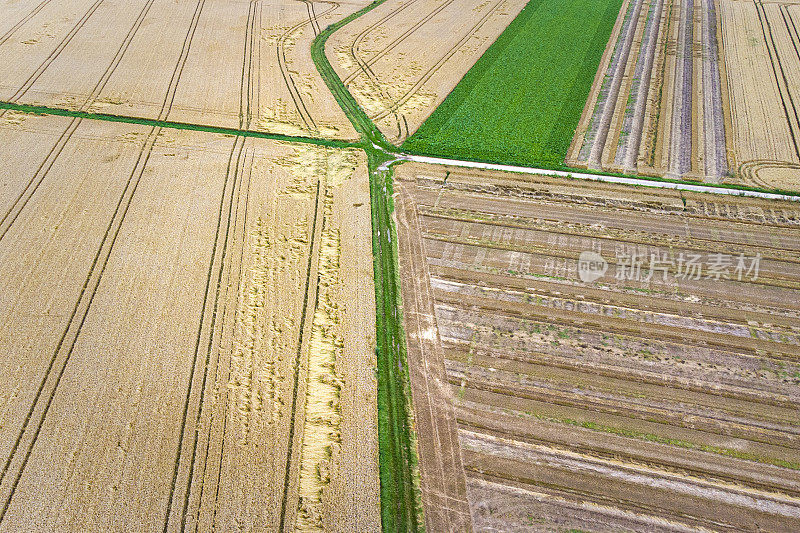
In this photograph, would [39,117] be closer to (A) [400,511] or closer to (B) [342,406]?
(B) [342,406]

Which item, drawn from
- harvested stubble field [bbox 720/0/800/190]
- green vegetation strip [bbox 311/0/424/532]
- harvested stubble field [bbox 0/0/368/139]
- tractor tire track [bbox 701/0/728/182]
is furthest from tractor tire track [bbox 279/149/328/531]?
harvested stubble field [bbox 720/0/800/190]

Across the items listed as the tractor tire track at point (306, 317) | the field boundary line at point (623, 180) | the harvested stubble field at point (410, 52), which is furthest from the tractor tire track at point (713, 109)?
the tractor tire track at point (306, 317)

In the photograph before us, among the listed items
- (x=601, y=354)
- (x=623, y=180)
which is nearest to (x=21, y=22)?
(x=623, y=180)

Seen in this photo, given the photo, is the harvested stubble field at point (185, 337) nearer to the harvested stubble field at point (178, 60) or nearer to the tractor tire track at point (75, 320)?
the tractor tire track at point (75, 320)

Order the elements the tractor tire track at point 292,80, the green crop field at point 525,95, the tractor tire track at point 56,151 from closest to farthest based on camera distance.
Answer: the tractor tire track at point 56,151, the green crop field at point 525,95, the tractor tire track at point 292,80

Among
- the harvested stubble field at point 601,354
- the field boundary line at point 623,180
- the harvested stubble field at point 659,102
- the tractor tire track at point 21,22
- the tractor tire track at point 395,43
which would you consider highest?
the tractor tire track at point 21,22

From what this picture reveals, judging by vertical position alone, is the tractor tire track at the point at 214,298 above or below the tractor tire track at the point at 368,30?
below

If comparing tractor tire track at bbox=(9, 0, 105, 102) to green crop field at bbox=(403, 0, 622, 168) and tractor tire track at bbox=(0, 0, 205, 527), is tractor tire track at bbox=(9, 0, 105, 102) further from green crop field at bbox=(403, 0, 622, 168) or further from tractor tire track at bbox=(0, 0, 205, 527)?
green crop field at bbox=(403, 0, 622, 168)
